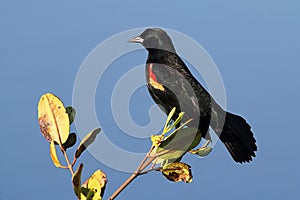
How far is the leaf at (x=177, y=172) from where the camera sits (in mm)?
1516

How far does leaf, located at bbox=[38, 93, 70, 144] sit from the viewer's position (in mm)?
1479

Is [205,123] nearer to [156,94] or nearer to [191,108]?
[191,108]

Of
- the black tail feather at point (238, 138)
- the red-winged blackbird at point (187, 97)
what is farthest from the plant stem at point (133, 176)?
the black tail feather at point (238, 138)

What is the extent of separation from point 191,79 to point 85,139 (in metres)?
2.14

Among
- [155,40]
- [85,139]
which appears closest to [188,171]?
[85,139]

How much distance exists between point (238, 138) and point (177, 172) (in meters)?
1.43

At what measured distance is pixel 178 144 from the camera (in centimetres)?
A: 147

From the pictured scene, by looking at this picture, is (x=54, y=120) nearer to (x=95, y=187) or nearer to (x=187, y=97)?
(x=95, y=187)

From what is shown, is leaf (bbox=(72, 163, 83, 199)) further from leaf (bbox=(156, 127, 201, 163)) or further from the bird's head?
the bird's head

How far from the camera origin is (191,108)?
2.60 meters

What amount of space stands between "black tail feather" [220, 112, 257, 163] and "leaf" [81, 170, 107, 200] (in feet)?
4.70

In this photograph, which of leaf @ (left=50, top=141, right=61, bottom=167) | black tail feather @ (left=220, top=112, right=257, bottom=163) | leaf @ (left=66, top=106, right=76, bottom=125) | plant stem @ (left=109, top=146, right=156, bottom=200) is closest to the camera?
plant stem @ (left=109, top=146, right=156, bottom=200)

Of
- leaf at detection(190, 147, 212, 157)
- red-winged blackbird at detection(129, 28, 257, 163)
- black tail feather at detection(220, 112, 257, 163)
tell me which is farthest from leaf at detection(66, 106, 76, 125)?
black tail feather at detection(220, 112, 257, 163)

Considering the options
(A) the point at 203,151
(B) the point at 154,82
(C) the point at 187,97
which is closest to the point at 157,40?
(B) the point at 154,82
